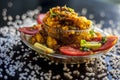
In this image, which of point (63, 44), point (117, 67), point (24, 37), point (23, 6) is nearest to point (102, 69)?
point (117, 67)

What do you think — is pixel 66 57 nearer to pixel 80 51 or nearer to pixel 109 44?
pixel 80 51

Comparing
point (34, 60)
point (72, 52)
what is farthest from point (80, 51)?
point (34, 60)

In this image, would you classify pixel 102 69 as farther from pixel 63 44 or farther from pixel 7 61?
pixel 7 61

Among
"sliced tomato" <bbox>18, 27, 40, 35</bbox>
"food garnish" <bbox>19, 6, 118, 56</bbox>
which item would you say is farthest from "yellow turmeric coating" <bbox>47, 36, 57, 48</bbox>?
"sliced tomato" <bbox>18, 27, 40, 35</bbox>

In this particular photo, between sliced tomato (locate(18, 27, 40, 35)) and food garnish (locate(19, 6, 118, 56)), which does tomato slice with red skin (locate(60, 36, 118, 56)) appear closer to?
food garnish (locate(19, 6, 118, 56))

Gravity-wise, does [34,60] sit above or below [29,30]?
below

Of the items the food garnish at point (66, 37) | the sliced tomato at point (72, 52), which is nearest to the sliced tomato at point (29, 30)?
the food garnish at point (66, 37)

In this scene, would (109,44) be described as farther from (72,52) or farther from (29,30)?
(29,30)

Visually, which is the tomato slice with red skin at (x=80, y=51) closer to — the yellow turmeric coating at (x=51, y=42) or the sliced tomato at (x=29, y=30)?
the yellow turmeric coating at (x=51, y=42)

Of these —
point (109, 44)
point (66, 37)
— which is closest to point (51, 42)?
point (66, 37)

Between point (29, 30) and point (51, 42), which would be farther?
point (29, 30)

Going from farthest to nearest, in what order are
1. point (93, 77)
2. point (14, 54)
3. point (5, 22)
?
point (5, 22) → point (14, 54) → point (93, 77)
